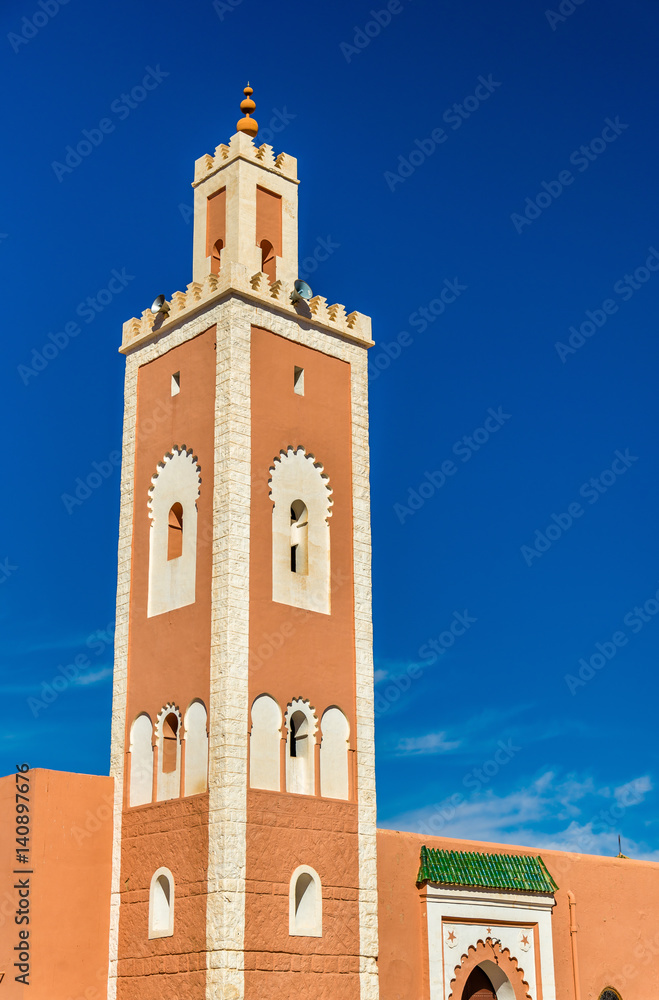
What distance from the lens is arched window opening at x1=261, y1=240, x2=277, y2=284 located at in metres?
21.5

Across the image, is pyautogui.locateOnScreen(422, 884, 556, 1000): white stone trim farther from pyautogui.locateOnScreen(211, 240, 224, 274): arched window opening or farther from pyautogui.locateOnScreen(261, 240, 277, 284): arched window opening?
pyautogui.locateOnScreen(211, 240, 224, 274): arched window opening

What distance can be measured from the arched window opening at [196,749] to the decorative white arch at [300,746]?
1307 millimetres

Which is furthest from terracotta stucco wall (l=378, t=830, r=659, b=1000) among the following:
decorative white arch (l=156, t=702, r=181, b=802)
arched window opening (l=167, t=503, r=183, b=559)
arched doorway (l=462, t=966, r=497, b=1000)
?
arched window opening (l=167, t=503, r=183, b=559)

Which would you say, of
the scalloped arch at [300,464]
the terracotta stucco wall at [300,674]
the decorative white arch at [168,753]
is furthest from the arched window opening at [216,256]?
the decorative white arch at [168,753]

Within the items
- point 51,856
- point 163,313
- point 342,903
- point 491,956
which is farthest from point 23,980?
point 163,313

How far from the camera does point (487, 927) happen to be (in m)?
20.2

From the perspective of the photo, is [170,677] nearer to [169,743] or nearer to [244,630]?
[169,743]

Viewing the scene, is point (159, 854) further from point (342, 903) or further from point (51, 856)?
point (342, 903)

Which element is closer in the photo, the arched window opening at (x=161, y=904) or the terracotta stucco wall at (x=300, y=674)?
the terracotta stucco wall at (x=300, y=674)

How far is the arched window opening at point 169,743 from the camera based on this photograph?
18531 millimetres

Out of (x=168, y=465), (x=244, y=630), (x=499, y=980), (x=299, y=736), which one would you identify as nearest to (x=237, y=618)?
(x=244, y=630)

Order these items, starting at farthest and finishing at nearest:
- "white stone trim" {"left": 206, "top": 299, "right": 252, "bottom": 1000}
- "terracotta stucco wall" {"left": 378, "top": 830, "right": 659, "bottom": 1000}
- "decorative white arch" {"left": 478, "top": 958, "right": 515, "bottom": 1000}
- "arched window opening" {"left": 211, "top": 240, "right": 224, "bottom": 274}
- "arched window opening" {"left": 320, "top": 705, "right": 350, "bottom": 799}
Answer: "arched window opening" {"left": 211, "top": 240, "right": 224, "bottom": 274} → "decorative white arch" {"left": 478, "top": 958, "right": 515, "bottom": 1000} → "terracotta stucco wall" {"left": 378, "top": 830, "right": 659, "bottom": 1000} → "arched window opening" {"left": 320, "top": 705, "right": 350, "bottom": 799} → "white stone trim" {"left": 206, "top": 299, "right": 252, "bottom": 1000}

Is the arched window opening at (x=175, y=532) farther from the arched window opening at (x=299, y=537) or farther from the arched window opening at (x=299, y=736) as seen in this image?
the arched window opening at (x=299, y=736)

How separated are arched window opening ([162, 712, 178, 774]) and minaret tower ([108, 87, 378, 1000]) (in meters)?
0.04
